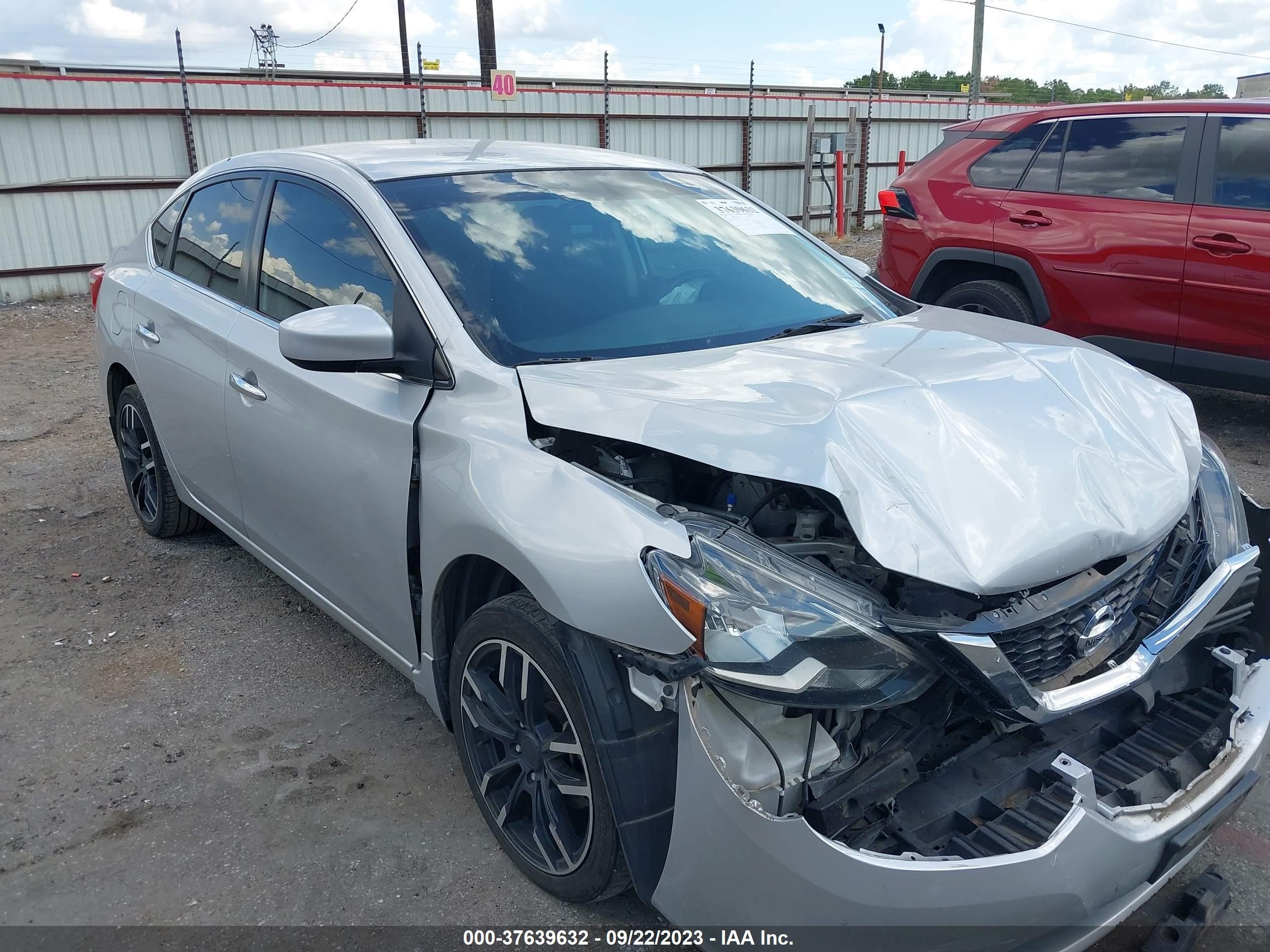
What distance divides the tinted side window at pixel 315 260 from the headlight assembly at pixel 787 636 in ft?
4.21

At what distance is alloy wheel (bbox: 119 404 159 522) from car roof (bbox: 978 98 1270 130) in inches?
204

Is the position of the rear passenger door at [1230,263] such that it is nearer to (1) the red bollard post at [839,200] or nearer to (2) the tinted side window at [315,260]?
(2) the tinted side window at [315,260]

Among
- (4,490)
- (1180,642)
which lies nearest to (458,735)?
(1180,642)

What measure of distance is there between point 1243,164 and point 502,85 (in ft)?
34.9

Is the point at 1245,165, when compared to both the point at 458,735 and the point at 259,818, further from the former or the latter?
the point at 259,818

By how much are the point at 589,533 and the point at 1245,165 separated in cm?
495

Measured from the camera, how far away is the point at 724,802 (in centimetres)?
182

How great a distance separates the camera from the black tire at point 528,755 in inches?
84.5

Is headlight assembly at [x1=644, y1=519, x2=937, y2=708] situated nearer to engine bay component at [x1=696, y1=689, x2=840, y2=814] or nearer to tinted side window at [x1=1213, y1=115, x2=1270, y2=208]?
engine bay component at [x1=696, y1=689, x2=840, y2=814]

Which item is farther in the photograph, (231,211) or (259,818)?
(231,211)

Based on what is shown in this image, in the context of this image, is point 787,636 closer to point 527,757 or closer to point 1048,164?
point 527,757

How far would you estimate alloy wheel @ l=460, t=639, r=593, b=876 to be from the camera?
2260 millimetres

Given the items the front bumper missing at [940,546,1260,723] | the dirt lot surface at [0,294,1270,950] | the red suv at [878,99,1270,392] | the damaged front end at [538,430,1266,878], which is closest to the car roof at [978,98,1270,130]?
the red suv at [878,99,1270,392]

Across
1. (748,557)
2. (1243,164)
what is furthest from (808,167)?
(748,557)
